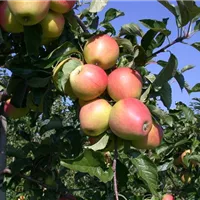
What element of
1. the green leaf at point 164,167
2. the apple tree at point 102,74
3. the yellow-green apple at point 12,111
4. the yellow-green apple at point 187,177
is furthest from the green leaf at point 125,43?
the yellow-green apple at point 187,177

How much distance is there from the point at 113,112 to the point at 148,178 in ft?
0.57

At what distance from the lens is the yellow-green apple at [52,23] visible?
1.00 m

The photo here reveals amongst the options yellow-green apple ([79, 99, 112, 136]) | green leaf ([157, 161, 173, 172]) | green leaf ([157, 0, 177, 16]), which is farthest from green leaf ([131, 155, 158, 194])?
green leaf ([157, 161, 173, 172])

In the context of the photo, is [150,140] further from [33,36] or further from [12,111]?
[12,111]

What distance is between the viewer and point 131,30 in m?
1.03

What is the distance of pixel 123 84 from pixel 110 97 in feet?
0.31

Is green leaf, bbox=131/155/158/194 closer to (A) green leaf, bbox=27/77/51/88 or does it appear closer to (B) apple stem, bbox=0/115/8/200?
(A) green leaf, bbox=27/77/51/88

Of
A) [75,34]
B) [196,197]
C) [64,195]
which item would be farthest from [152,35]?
[196,197]

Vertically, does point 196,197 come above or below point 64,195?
below

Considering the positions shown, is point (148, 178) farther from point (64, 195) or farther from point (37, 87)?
point (64, 195)

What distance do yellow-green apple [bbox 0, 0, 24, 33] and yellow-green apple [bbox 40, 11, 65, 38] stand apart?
0.06 metres

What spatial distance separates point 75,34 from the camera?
106 cm

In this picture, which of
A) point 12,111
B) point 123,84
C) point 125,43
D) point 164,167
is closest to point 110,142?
point 123,84

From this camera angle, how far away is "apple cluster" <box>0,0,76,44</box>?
2.99 feet
